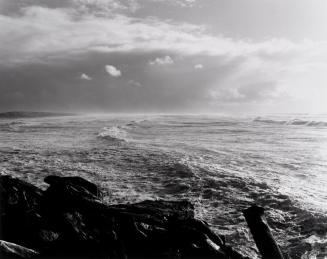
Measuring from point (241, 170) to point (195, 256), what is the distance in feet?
21.3

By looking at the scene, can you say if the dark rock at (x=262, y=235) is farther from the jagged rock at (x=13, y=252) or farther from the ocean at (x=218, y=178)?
the jagged rock at (x=13, y=252)

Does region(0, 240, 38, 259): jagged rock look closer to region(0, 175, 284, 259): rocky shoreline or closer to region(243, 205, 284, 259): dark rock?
region(0, 175, 284, 259): rocky shoreline

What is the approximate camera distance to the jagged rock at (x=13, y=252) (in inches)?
165

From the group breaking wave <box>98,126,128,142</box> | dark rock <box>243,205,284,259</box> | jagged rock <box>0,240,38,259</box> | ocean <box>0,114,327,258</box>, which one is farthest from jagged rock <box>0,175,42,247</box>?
breaking wave <box>98,126,128,142</box>

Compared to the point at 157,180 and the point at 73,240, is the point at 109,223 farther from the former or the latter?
the point at 157,180

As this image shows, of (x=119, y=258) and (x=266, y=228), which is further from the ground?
(x=266, y=228)

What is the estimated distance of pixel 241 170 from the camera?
1095 centimetres

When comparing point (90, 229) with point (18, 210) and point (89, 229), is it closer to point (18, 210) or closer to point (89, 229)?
point (89, 229)

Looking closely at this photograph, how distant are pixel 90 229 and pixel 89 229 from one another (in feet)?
0.05

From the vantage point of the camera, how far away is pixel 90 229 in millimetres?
Result: 5004

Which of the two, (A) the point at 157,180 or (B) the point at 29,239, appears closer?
(B) the point at 29,239

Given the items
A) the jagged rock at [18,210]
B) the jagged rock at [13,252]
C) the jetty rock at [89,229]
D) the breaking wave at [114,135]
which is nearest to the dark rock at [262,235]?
the jetty rock at [89,229]

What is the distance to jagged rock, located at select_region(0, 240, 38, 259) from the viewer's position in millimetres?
4191

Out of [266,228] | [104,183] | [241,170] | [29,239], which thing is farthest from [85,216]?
[241,170]
